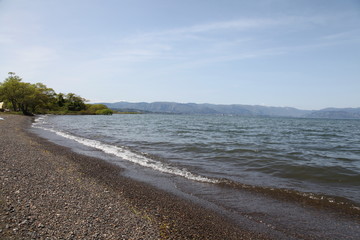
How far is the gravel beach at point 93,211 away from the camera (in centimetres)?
550

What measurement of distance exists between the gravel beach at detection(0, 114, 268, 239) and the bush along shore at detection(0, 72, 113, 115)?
77940 mm

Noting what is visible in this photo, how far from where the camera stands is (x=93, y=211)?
262 inches

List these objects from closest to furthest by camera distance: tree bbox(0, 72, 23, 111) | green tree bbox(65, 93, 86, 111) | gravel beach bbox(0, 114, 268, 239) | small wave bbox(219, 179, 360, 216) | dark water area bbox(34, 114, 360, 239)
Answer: gravel beach bbox(0, 114, 268, 239) → dark water area bbox(34, 114, 360, 239) → small wave bbox(219, 179, 360, 216) → tree bbox(0, 72, 23, 111) → green tree bbox(65, 93, 86, 111)

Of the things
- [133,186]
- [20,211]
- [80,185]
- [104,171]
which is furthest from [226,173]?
[20,211]

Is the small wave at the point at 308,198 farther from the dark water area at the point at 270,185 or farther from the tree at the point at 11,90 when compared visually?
the tree at the point at 11,90

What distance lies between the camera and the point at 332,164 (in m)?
15.8

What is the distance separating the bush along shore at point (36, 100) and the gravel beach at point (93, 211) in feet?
256

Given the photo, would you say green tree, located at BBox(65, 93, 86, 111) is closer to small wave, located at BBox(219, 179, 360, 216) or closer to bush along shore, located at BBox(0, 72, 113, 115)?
bush along shore, located at BBox(0, 72, 113, 115)

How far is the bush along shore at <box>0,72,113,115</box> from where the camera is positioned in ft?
240

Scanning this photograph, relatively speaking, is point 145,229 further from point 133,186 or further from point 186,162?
point 186,162

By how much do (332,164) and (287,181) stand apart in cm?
618

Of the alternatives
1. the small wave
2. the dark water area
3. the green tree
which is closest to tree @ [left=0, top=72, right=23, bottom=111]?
the green tree

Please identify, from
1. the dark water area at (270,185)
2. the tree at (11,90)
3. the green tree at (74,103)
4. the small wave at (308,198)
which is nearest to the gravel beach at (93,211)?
the dark water area at (270,185)

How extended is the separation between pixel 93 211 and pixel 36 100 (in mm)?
94087
